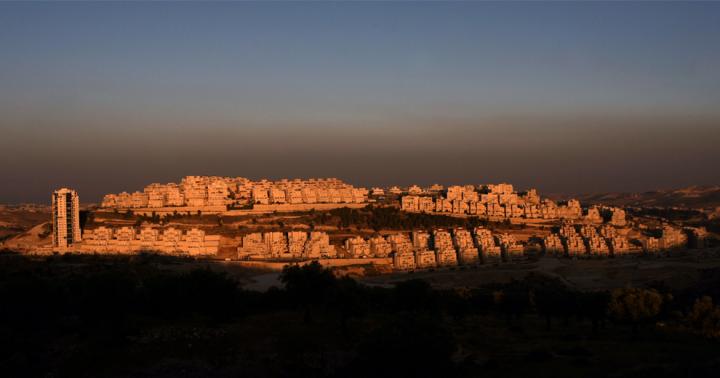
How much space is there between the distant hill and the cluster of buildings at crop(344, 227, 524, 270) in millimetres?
59521

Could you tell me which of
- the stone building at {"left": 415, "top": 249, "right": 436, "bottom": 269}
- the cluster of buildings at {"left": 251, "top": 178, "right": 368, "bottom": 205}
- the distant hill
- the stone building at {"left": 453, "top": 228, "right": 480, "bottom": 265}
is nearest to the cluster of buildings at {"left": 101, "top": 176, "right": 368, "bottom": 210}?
the cluster of buildings at {"left": 251, "top": 178, "right": 368, "bottom": 205}

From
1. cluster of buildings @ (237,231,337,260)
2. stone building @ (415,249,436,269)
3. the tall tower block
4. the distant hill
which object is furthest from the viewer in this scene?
the distant hill

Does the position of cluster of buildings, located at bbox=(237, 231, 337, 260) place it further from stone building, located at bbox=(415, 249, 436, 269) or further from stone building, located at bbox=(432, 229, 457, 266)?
stone building, located at bbox=(432, 229, 457, 266)

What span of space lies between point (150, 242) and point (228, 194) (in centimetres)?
2156

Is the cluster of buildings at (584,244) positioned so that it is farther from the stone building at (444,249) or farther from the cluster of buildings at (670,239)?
the stone building at (444,249)

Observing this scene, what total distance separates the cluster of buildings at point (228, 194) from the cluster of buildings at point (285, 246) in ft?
46.2

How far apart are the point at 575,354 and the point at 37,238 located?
45040mm

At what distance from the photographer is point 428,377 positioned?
16.4 metres

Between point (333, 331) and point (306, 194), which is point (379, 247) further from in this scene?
point (333, 331)

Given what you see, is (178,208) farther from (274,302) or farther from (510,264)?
(274,302)

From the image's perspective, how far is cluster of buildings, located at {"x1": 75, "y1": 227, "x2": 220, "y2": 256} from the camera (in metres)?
51.1

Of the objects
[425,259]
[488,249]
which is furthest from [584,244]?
[425,259]

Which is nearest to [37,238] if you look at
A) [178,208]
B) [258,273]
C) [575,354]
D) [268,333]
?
[178,208]

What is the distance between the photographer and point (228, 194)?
73062 millimetres
